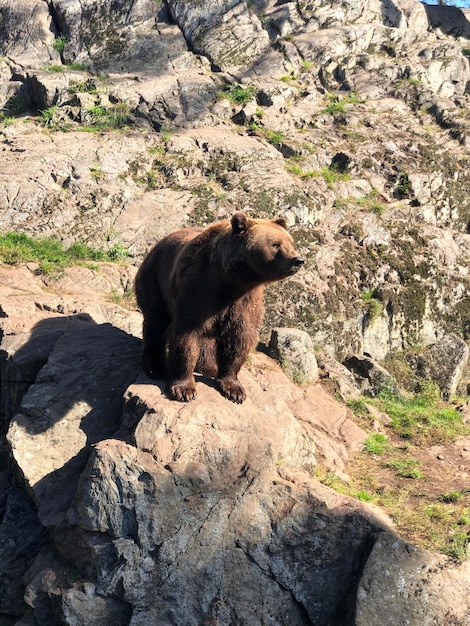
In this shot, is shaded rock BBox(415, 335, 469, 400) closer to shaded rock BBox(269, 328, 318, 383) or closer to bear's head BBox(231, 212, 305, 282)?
shaded rock BBox(269, 328, 318, 383)

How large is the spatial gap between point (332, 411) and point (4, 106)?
40.3 ft

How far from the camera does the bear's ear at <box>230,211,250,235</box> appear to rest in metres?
5.30

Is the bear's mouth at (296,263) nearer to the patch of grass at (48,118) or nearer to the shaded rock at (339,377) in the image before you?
the shaded rock at (339,377)

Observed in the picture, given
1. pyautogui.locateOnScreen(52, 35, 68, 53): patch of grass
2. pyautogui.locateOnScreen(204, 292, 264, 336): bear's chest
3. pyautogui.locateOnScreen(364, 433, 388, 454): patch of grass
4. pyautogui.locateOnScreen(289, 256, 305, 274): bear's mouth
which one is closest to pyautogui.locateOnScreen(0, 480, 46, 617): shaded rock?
pyautogui.locateOnScreen(204, 292, 264, 336): bear's chest

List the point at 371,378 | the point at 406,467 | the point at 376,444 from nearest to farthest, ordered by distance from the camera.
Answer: the point at 406,467
the point at 376,444
the point at 371,378

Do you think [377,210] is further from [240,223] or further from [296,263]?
[296,263]

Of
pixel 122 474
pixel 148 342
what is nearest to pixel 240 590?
pixel 122 474

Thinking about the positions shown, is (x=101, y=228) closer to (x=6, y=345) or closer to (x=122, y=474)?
(x=6, y=345)

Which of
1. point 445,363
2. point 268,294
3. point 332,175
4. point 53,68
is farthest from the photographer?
point 53,68

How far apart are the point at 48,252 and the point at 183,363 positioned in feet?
22.7

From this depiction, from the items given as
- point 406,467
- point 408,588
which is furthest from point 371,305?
point 408,588

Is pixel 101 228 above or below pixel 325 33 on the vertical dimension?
below

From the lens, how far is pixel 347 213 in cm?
1303

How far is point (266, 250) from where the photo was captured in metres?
5.16
